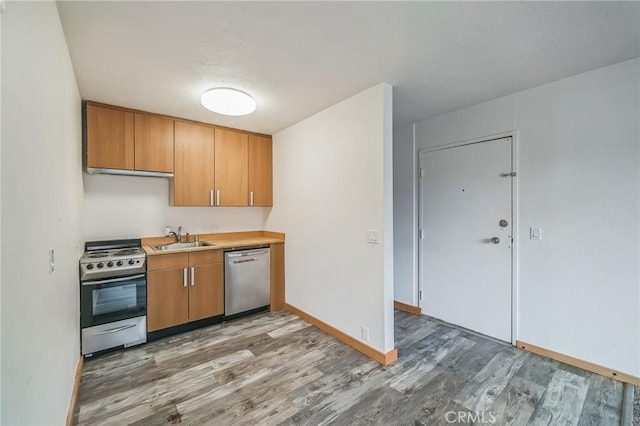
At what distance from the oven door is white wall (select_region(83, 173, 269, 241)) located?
29.2 inches

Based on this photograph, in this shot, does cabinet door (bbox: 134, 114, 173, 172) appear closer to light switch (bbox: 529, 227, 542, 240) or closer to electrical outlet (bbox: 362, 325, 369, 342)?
electrical outlet (bbox: 362, 325, 369, 342)

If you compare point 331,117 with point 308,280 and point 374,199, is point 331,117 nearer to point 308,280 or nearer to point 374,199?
point 374,199

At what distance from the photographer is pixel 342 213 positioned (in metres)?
2.84

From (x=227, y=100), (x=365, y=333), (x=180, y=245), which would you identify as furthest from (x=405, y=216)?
(x=180, y=245)

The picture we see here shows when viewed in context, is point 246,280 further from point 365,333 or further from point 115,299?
point 365,333

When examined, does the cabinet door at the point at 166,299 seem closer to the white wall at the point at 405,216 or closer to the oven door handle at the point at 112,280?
the oven door handle at the point at 112,280

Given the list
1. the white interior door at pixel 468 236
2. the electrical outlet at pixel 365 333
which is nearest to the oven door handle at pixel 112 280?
the electrical outlet at pixel 365 333

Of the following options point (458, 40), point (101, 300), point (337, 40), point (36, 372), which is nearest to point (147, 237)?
point (101, 300)

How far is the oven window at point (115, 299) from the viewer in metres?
2.54

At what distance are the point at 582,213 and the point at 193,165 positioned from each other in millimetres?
3911

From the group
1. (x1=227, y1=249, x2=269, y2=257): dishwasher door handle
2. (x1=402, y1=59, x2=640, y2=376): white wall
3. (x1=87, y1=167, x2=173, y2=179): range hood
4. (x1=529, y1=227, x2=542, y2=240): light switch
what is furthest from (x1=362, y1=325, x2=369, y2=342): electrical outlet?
(x1=87, y1=167, x2=173, y2=179): range hood

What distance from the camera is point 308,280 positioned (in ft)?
11.0

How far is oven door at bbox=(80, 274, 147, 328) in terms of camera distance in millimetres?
2479

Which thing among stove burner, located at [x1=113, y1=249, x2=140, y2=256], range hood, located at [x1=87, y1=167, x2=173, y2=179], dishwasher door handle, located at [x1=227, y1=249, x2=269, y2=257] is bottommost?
dishwasher door handle, located at [x1=227, y1=249, x2=269, y2=257]
